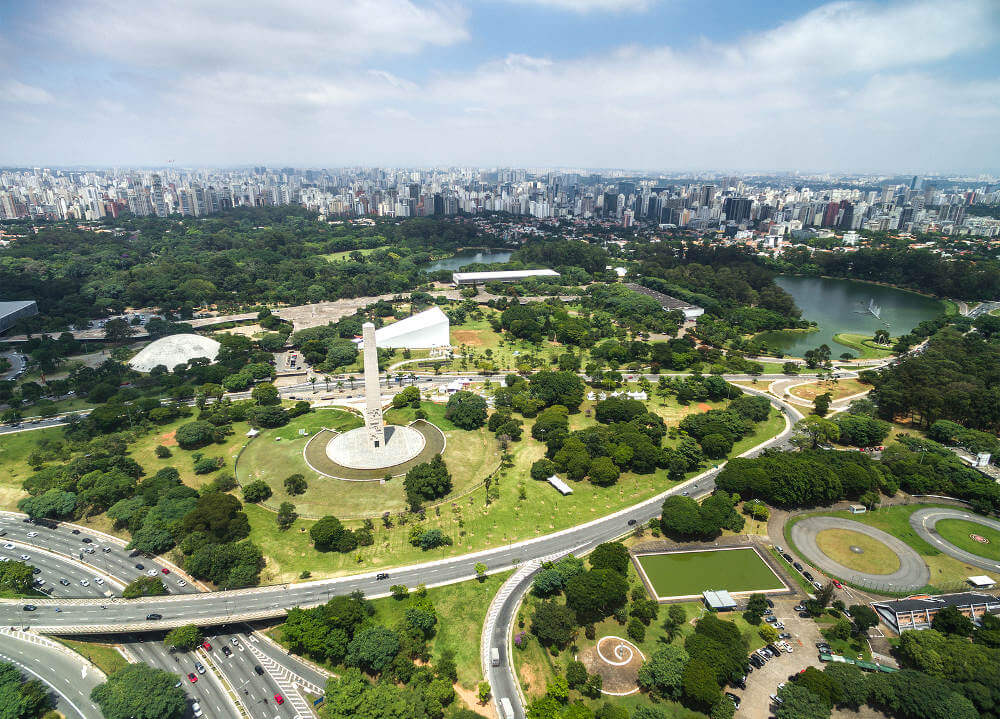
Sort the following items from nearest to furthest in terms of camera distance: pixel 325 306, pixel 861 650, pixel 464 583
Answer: pixel 861 650
pixel 464 583
pixel 325 306

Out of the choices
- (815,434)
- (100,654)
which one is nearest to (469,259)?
(815,434)

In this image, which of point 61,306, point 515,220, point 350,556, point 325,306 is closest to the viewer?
point 350,556

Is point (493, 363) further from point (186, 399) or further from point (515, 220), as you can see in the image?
point (515, 220)

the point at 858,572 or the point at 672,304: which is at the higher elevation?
the point at 672,304

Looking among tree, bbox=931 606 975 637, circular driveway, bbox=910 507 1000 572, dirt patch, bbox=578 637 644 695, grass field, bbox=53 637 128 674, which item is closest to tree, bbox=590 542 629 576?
dirt patch, bbox=578 637 644 695

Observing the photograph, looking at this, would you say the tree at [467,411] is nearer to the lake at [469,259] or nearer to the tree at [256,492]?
the tree at [256,492]

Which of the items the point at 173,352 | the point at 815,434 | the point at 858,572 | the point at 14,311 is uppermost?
the point at 815,434

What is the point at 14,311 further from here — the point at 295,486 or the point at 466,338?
the point at 295,486

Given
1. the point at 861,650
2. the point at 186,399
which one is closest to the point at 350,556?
the point at 861,650
